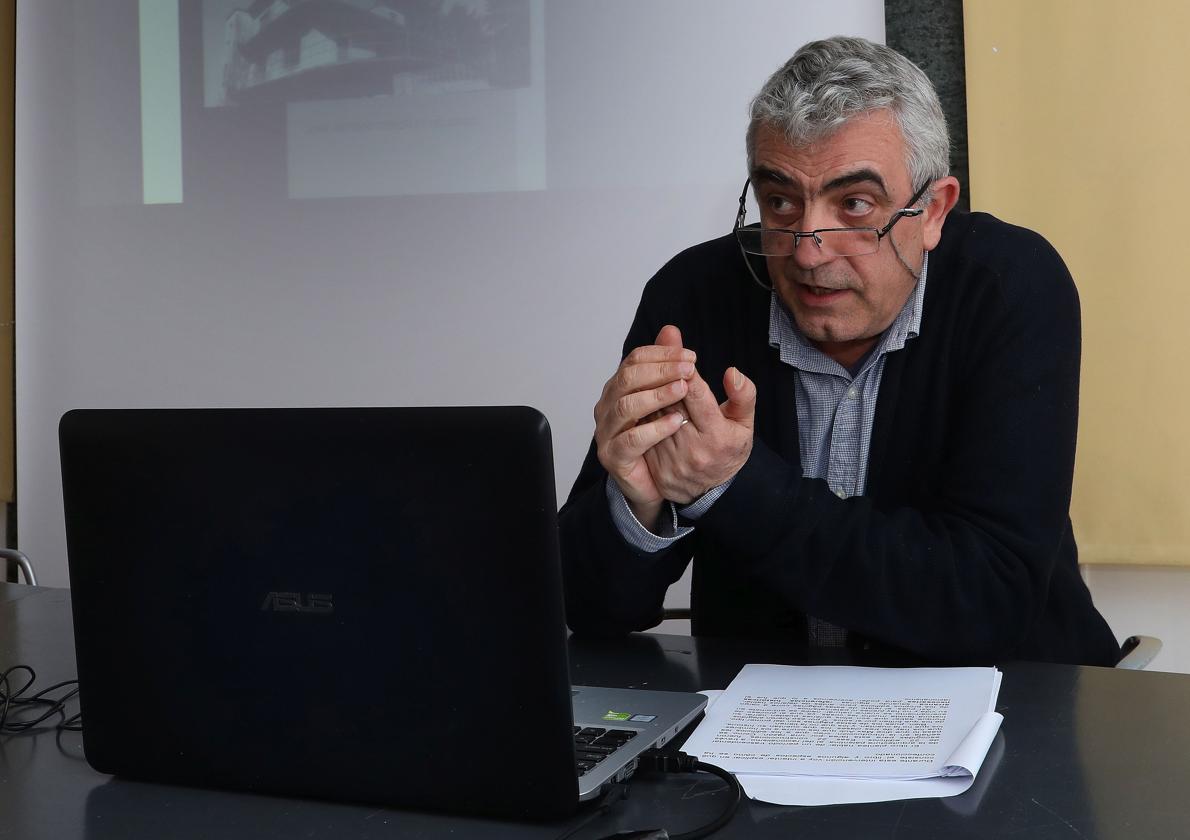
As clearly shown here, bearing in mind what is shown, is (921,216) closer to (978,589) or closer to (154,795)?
(978,589)

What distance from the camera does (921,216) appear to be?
1560mm

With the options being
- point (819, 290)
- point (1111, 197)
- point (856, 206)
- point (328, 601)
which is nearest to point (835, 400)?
point (819, 290)

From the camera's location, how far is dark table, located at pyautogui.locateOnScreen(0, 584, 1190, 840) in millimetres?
841

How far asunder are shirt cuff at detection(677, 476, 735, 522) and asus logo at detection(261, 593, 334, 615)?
54 centimetres

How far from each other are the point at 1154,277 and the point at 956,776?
6.21ft

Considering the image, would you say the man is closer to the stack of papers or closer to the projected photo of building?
the stack of papers

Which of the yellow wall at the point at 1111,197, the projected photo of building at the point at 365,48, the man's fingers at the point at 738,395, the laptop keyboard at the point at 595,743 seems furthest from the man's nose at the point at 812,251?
the projected photo of building at the point at 365,48

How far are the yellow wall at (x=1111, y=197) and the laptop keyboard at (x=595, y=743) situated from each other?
1886 millimetres

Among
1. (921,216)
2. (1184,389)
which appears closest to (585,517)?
(921,216)

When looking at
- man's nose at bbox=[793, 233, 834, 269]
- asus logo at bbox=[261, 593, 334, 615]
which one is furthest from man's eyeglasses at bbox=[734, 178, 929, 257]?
asus logo at bbox=[261, 593, 334, 615]

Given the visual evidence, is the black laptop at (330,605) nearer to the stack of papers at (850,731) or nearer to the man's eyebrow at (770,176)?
the stack of papers at (850,731)

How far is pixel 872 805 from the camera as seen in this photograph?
2.88ft

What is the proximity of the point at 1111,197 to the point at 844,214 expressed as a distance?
1266 millimetres

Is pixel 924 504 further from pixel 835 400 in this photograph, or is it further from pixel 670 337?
pixel 670 337
